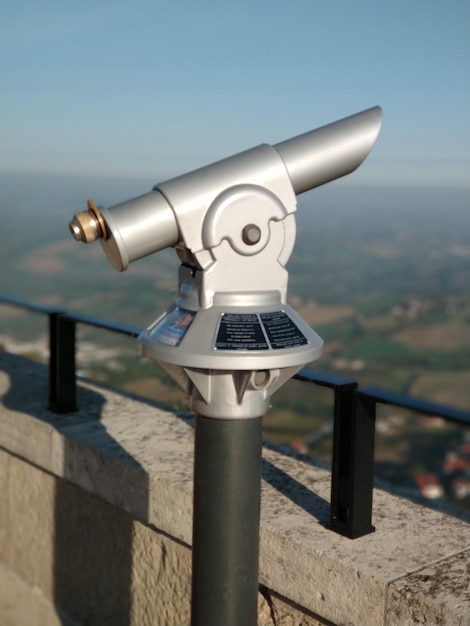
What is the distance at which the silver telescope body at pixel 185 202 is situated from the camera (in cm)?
186

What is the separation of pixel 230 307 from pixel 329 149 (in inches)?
17.3

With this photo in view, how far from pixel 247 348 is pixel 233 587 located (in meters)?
0.60

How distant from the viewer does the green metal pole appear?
1980 millimetres

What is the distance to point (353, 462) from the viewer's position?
259cm

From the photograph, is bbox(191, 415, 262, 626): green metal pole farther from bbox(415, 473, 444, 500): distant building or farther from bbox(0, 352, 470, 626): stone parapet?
bbox(415, 473, 444, 500): distant building

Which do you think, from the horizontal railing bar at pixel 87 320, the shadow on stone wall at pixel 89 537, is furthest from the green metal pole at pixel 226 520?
the horizontal railing bar at pixel 87 320

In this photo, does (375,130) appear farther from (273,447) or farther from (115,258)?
(273,447)

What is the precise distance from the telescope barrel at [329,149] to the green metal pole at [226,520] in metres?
0.58

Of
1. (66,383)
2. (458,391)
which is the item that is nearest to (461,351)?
(458,391)

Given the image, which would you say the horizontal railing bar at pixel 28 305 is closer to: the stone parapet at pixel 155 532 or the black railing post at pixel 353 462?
the stone parapet at pixel 155 532

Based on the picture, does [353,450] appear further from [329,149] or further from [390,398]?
[329,149]

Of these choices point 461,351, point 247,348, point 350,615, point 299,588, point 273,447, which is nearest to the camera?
point 247,348

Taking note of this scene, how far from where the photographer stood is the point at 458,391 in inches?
1923

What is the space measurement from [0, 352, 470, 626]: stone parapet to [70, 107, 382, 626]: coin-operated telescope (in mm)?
441
